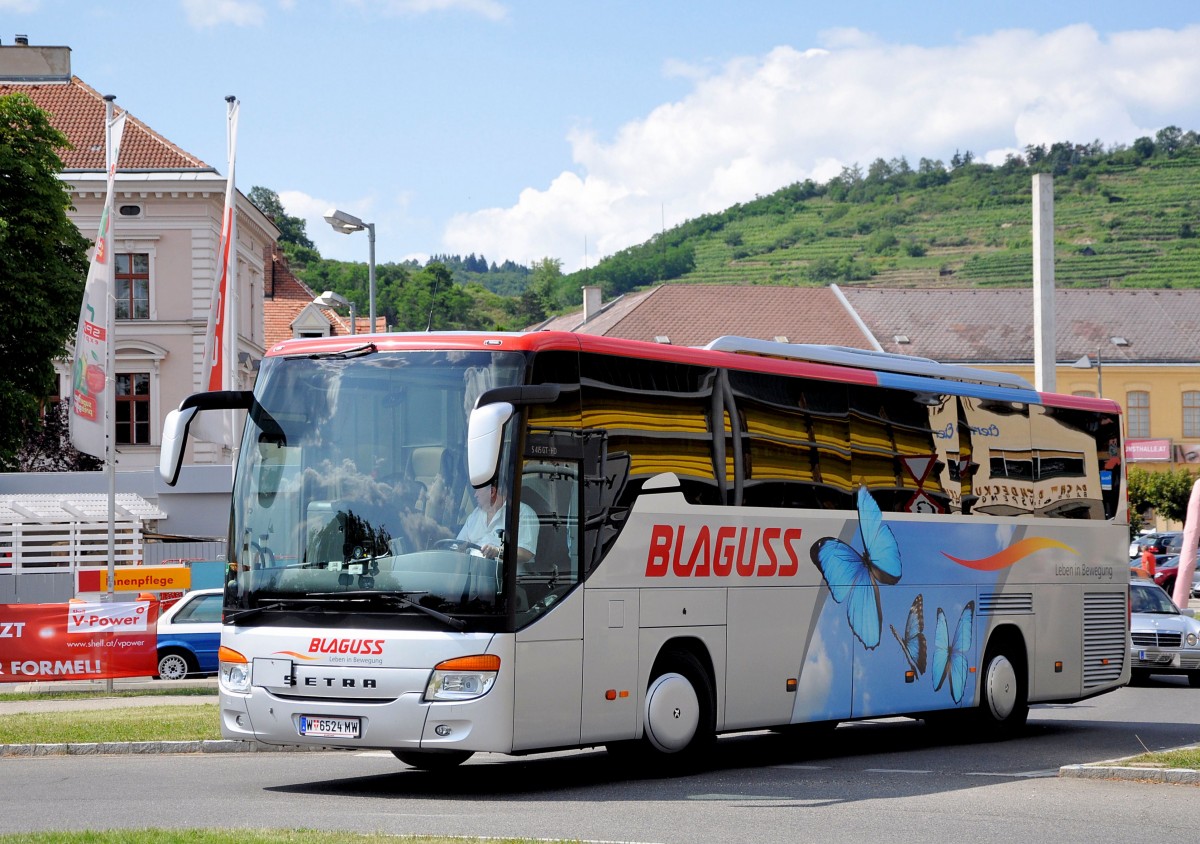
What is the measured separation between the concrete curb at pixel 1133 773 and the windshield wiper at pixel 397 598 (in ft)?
17.4

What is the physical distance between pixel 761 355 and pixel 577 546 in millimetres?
3293

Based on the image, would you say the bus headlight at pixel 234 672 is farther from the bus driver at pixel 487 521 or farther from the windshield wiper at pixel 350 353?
the windshield wiper at pixel 350 353

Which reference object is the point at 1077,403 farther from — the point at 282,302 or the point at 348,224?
the point at 282,302

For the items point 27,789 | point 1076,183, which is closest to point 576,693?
point 27,789

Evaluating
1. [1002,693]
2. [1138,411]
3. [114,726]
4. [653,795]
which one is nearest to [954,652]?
[1002,693]

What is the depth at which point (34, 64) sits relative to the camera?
15.9m

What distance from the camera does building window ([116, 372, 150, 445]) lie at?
192 feet

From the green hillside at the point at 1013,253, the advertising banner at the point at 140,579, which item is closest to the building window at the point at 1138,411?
the green hillside at the point at 1013,253

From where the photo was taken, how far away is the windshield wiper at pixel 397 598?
11859 millimetres

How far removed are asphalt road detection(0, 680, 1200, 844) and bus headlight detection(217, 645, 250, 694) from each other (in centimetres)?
80

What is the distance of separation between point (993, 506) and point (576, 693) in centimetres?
696

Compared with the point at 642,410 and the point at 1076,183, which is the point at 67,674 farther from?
the point at 1076,183

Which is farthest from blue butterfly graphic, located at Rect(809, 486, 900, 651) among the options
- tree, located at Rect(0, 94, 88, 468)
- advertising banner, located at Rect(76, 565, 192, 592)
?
tree, located at Rect(0, 94, 88, 468)

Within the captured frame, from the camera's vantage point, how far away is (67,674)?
24.7m
